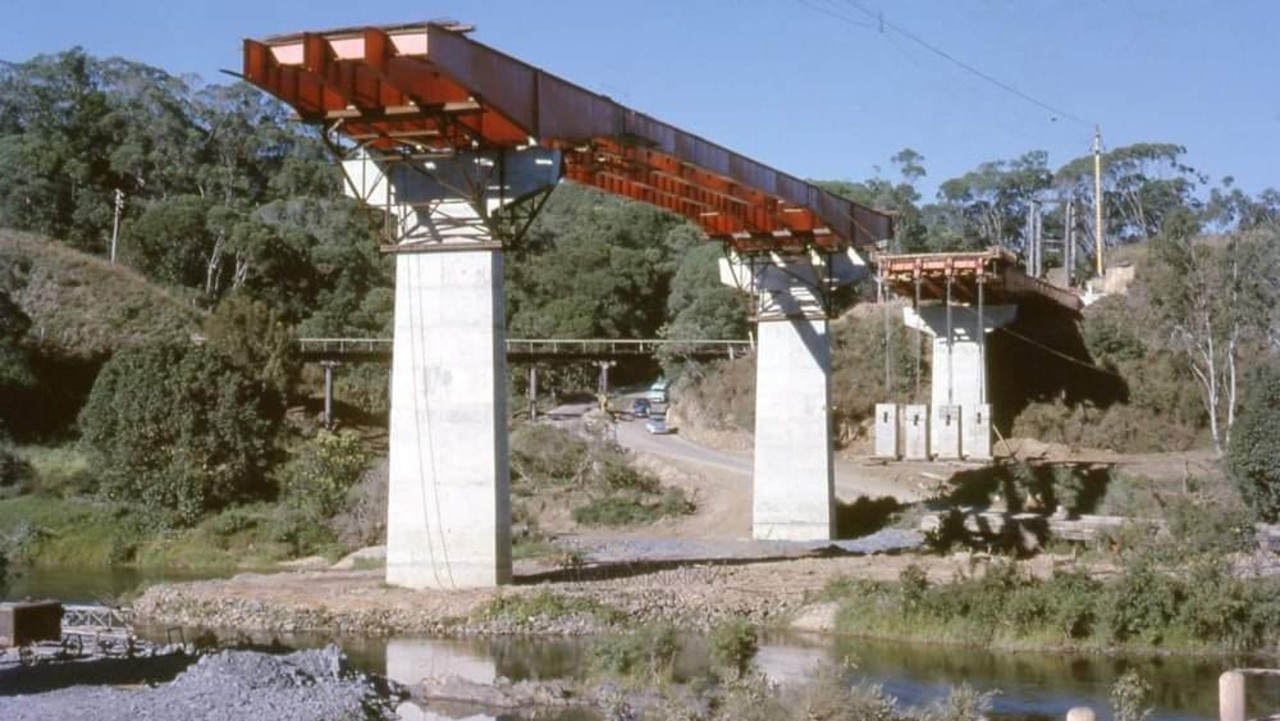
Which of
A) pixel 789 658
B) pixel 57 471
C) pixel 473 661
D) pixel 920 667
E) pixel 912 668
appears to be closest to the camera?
pixel 912 668

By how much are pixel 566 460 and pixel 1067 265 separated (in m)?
54.5

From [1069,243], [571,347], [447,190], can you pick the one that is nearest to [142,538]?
[447,190]

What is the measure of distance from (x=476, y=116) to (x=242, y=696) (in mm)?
16828

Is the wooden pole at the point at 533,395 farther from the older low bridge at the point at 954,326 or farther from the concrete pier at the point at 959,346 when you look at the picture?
the older low bridge at the point at 954,326

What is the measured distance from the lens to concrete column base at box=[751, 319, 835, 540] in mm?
54438

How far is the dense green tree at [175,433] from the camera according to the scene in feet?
199

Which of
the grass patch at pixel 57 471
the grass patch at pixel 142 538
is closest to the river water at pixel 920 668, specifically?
the grass patch at pixel 142 538

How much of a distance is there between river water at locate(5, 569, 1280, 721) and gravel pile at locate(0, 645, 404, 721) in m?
1.88

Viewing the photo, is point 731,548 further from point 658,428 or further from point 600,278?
point 600,278

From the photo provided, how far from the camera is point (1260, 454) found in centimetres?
5122

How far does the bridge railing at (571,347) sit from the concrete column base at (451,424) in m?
42.6

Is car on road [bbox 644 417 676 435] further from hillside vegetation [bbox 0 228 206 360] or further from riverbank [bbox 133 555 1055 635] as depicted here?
riverbank [bbox 133 555 1055 635]

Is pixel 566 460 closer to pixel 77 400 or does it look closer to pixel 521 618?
pixel 77 400

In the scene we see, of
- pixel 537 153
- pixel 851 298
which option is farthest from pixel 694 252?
pixel 537 153
